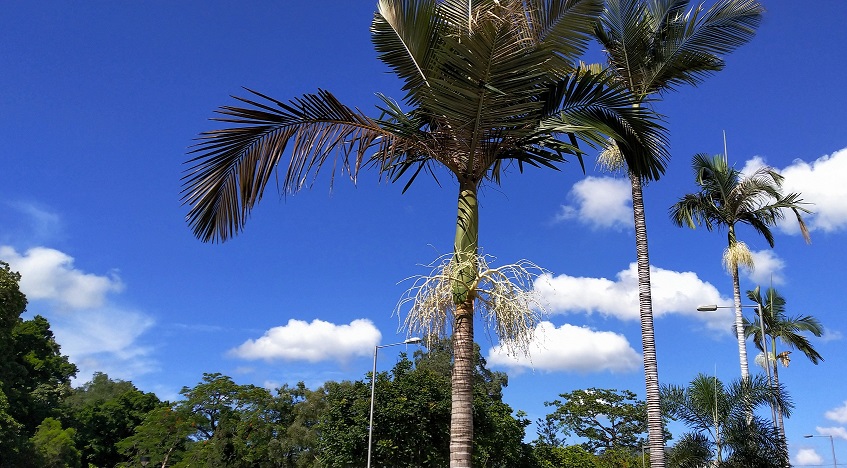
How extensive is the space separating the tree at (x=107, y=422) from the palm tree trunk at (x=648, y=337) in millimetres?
40732

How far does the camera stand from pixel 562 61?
5.55m

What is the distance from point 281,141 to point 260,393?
3497 cm

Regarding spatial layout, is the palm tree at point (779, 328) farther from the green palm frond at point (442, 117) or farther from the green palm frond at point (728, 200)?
the green palm frond at point (442, 117)

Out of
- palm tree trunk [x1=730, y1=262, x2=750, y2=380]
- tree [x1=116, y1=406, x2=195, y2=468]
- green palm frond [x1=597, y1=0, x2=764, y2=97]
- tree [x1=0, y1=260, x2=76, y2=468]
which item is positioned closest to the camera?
green palm frond [x1=597, y1=0, x2=764, y2=97]

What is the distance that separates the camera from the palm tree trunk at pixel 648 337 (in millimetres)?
12086

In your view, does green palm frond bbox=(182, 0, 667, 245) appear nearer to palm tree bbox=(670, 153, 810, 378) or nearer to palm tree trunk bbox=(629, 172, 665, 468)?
palm tree trunk bbox=(629, 172, 665, 468)

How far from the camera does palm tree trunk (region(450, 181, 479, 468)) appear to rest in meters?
4.69

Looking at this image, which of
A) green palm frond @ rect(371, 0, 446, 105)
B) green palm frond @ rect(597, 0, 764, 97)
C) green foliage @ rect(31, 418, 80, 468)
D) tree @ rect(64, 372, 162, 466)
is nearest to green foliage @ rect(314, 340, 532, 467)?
green palm frond @ rect(597, 0, 764, 97)

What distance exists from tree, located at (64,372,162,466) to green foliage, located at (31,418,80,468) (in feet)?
24.3

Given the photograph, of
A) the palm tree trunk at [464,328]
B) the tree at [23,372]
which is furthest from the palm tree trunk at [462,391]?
the tree at [23,372]

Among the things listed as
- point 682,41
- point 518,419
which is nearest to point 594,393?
point 518,419

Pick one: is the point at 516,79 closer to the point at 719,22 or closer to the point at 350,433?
the point at 719,22

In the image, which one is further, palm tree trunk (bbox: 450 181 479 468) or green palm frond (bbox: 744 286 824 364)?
green palm frond (bbox: 744 286 824 364)

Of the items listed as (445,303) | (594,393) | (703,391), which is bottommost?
(445,303)
